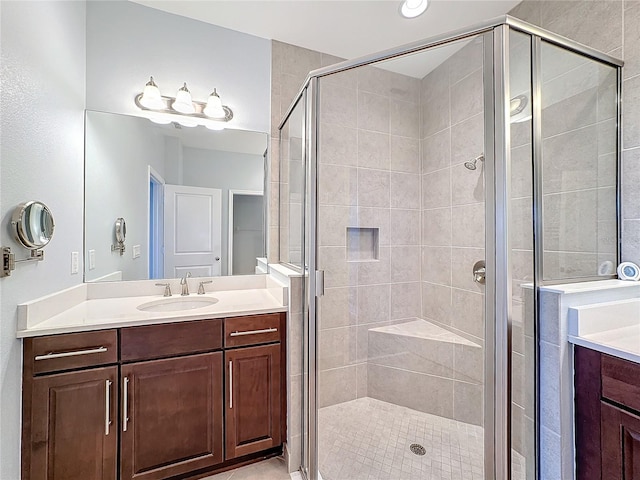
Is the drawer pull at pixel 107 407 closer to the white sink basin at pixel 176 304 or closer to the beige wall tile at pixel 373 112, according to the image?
the white sink basin at pixel 176 304

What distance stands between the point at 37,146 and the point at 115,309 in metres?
0.84

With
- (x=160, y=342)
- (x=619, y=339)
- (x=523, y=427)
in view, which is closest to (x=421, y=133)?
(x=619, y=339)

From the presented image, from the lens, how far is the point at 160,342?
1408 mm

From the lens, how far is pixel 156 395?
55.1 inches

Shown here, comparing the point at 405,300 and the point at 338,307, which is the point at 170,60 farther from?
the point at 405,300

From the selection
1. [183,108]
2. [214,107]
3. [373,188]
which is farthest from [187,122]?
[373,188]

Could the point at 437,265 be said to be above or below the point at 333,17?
below

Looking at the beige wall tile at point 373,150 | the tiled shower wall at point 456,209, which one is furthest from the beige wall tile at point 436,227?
the beige wall tile at point 373,150

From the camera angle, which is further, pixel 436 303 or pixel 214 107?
pixel 214 107

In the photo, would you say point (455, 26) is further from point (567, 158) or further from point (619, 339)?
point (619, 339)

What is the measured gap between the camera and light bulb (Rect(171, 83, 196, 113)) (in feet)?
6.17

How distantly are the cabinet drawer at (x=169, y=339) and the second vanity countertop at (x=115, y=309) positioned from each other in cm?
3

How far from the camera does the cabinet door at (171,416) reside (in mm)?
1358

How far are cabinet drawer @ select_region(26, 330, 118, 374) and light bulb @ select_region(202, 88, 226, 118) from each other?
56.6 inches
